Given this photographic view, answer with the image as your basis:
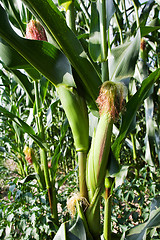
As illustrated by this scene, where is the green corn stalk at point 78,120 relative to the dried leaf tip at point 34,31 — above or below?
below

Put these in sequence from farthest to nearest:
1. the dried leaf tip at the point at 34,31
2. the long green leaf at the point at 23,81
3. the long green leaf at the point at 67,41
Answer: the long green leaf at the point at 23,81 < the dried leaf tip at the point at 34,31 < the long green leaf at the point at 67,41

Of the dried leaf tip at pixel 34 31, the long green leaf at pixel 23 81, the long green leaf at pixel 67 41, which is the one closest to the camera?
the long green leaf at pixel 67 41

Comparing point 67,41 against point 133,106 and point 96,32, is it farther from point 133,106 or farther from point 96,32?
point 133,106

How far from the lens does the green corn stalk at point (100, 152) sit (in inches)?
17.8

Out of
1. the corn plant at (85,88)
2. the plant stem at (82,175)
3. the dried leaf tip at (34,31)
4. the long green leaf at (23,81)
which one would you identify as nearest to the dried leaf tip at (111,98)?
the corn plant at (85,88)

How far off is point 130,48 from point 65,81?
202 millimetres

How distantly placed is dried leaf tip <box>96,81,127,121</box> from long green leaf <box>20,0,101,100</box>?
0.15 feet

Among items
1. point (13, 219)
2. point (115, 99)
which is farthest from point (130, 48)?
point (13, 219)

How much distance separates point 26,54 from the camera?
1.56 ft

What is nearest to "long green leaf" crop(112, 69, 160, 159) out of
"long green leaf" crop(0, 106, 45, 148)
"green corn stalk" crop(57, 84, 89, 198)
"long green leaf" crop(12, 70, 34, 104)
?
"green corn stalk" crop(57, 84, 89, 198)

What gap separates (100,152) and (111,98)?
0.43 ft

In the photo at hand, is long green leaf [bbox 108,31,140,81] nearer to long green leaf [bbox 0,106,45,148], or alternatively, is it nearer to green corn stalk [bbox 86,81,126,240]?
Answer: green corn stalk [bbox 86,81,126,240]

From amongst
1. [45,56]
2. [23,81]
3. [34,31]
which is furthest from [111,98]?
[23,81]

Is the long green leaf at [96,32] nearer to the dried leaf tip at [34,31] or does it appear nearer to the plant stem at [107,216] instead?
the dried leaf tip at [34,31]
